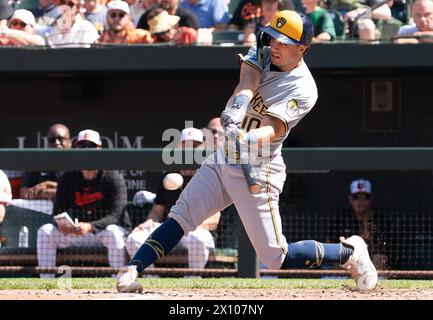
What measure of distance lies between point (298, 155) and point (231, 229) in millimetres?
795

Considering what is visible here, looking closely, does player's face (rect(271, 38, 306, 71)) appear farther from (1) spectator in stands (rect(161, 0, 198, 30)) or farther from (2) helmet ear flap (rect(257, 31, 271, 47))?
(1) spectator in stands (rect(161, 0, 198, 30))

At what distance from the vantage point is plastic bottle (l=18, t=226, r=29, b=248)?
7.92 meters

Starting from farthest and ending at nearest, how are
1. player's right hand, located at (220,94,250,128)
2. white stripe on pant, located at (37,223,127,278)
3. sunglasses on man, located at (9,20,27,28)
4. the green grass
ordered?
sunglasses on man, located at (9,20,27,28) → white stripe on pant, located at (37,223,127,278) → the green grass → player's right hand, located at (220,94,250,128)

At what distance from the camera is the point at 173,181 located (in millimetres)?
7867

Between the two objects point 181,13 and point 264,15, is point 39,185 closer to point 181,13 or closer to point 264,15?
point 181,13

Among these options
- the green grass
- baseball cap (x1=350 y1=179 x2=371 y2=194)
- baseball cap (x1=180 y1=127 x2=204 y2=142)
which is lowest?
the green grass

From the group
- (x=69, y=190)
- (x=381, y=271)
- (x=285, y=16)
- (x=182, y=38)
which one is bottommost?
(x=381, y=271)

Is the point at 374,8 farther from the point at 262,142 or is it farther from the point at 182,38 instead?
the point at 262,142

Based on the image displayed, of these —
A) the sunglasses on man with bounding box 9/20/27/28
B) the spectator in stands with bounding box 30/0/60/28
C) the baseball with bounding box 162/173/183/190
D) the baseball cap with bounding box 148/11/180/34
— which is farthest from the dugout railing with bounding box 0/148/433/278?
the spectator in stands with bounding box 30/0/60/28

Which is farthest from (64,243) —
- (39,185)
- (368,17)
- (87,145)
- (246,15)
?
Result: (368,17)

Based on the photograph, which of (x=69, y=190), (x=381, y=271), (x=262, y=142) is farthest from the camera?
(x=69, y=190)

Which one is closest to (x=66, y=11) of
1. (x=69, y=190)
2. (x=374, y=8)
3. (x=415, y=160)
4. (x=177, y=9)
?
(x=177, y=9)

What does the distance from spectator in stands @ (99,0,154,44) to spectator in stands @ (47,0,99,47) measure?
0.15m

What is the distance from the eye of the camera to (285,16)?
205 inches
